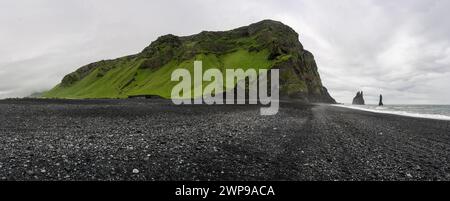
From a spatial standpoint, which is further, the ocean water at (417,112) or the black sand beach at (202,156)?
the ocean water at (417,112)

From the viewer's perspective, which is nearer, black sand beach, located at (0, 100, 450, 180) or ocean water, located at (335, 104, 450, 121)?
black sand beach, located at (0, 100, 450, 180)

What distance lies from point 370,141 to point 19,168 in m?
19.2

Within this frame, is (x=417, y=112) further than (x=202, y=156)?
Yes
